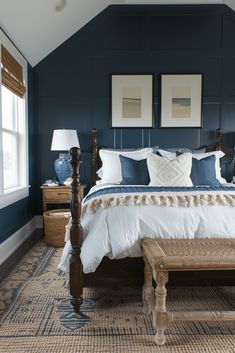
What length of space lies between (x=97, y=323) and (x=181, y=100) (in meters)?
3.45

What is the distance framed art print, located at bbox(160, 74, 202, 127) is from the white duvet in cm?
250

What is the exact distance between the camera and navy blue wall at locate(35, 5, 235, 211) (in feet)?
14.7

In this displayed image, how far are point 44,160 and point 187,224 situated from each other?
2.92 metres

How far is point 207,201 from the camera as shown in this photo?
2.29m

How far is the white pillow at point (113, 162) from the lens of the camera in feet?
12.4

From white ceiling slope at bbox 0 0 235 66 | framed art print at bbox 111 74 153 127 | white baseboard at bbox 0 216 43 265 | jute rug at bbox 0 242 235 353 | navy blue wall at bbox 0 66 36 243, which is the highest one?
white ceiling slope at bbox 0 0 235 66

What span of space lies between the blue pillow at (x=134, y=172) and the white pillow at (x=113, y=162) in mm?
205

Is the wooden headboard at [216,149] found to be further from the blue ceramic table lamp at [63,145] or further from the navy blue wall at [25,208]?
the navy blue wall at [25,208]

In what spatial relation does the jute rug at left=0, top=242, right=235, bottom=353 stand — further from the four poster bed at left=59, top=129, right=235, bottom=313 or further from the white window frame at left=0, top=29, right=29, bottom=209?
the white window frame at left=0, top=29, right=29, bottom=209

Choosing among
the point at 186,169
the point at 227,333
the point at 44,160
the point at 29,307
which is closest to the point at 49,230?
the point at 44,160

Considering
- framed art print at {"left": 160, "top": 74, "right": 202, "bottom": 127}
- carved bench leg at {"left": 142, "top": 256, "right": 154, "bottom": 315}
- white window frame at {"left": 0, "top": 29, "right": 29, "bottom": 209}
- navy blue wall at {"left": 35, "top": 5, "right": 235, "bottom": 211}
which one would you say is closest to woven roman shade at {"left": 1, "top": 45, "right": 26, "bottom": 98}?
white window frame at {"left": 0, "top": 29, "right": 29, "bottom": 209}

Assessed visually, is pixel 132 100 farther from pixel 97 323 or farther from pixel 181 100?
pixel 97 323

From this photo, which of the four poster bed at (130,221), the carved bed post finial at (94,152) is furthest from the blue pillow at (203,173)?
the carved bed post finial at (94,152)

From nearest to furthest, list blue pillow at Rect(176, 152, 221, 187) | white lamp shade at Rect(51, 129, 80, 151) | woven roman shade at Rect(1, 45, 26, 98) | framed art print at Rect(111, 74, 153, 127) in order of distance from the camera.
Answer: woven roman shade at Rect(1, 45, 26, 98), blue pillow at Rect(176, 152, 221, 187), white lamp shade at Rect(51, 129, 80, 151), framed art print at Rect(111, 74, 153, 127)
